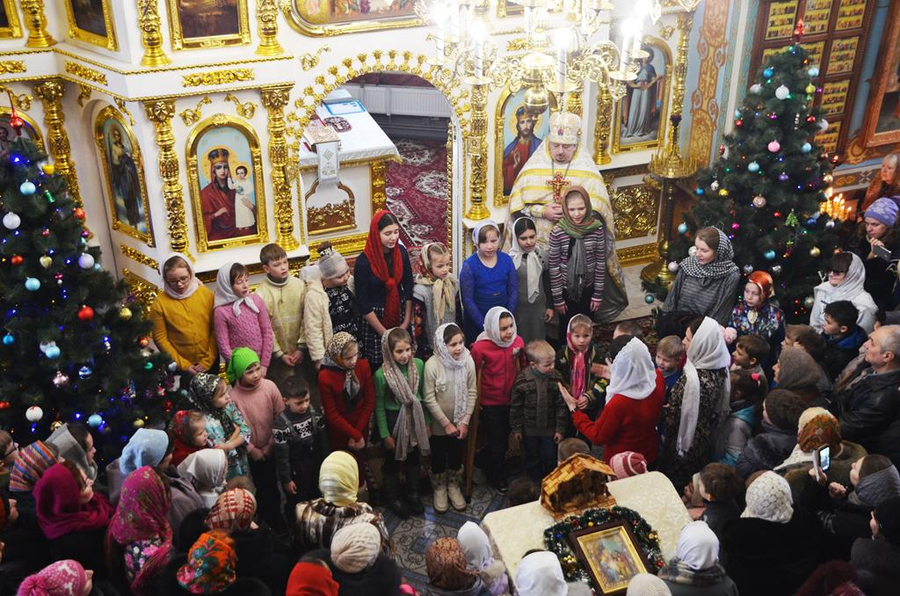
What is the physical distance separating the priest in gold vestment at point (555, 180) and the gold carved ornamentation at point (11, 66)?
4.60m

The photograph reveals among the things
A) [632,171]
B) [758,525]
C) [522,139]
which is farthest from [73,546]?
[632,171]

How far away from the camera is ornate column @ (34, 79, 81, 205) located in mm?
7906

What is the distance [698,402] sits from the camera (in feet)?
18.7

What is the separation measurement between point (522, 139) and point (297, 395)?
4626 mm

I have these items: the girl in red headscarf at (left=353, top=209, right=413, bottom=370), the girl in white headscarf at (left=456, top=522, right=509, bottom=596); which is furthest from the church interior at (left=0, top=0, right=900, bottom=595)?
the girl in white headscarf at (left=456, top=522, right=509, bottom=596)

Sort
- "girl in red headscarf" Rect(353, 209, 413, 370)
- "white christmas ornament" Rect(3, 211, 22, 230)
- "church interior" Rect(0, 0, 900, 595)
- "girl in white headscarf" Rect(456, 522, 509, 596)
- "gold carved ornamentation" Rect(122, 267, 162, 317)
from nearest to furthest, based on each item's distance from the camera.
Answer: "girl in white headscarf" Rect(456, 522, 509, 596)
"white christmas ornament" Rect(3, 211, 22, 230)
"church interior" Rect(0, 0, 900, 595)
"girl in red headscarf" Rect(353, 209, 413, 370)
"gold carved ornamentation" Rect(122, 267, 162, 317)

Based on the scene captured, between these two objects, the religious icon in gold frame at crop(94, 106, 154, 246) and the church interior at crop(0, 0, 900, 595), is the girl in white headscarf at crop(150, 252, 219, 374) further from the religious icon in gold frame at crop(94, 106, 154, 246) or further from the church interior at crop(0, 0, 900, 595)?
the religious icon in gold frame at crop(94, 106, 154, 246)

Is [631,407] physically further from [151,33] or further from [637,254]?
[637,254]

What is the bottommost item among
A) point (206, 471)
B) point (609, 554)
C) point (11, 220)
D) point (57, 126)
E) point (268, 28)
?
point (609, 554)

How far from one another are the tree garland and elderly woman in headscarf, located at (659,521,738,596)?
0.45 metres

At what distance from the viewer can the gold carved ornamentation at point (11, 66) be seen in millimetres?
7633

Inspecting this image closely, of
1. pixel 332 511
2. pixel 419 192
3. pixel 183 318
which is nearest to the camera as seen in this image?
pixel 332 511

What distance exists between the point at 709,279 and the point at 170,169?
15.6 ft

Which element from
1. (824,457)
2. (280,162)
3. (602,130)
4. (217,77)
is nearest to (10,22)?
(217,77)
